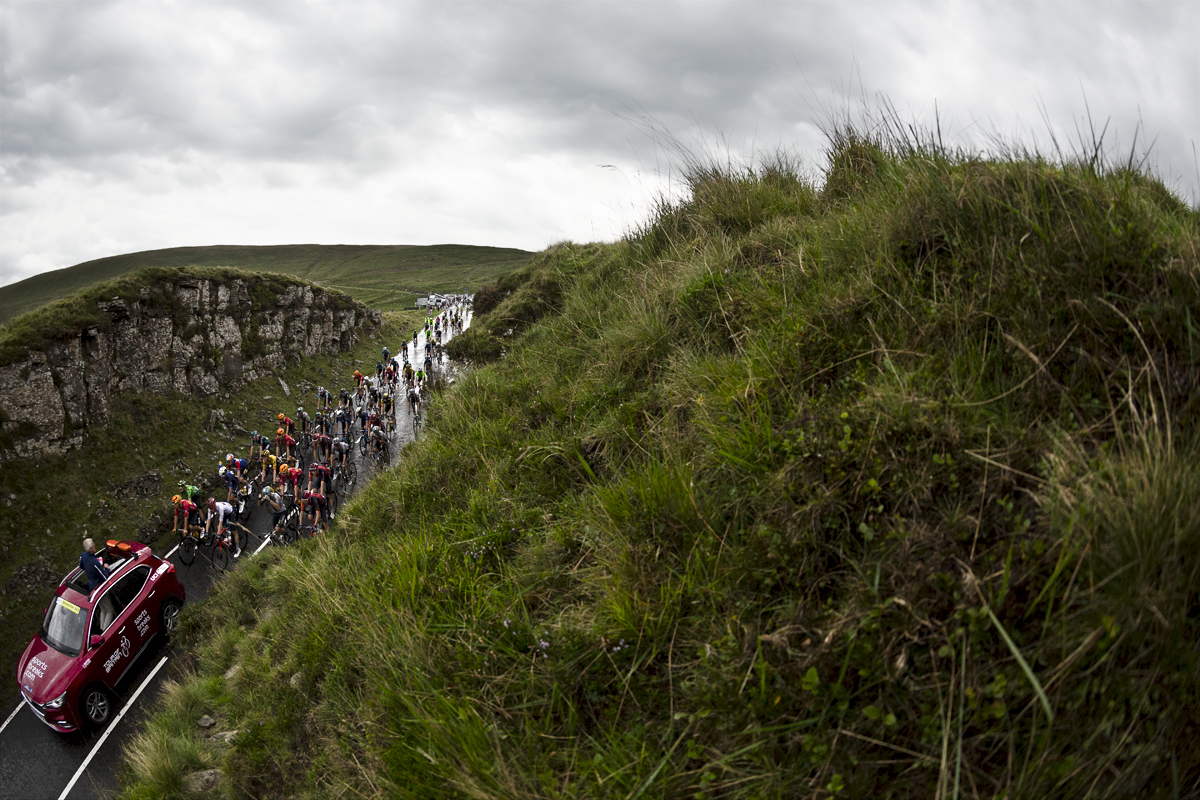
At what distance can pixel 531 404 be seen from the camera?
6.73 m

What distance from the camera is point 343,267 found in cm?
16788

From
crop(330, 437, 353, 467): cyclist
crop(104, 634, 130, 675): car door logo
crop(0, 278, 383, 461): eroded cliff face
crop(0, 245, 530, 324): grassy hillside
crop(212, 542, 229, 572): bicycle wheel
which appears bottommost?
crop(212, 542, 229, 572): bicycle wheel

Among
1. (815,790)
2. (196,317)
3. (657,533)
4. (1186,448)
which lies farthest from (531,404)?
(196,317)

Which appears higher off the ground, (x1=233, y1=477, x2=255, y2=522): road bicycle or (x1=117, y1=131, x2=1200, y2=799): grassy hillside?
(x1=117, y1=131, x2=1200, y2=799): grassy hillside

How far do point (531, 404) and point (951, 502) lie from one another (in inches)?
186

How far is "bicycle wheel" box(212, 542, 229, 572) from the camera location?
830 inches

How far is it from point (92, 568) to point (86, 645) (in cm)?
157

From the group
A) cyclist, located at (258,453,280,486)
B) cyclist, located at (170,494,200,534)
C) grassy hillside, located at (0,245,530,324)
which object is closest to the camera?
cyclist, located at (170,494,200,534)

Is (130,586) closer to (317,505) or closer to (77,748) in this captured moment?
(77,748)

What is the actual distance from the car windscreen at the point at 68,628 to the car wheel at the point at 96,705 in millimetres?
1004

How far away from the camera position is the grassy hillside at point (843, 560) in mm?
2127

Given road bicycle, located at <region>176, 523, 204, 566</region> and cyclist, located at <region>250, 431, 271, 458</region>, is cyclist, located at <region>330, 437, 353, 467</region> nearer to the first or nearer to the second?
road bicycle, located at <region>176, 523, 204, 566</region>

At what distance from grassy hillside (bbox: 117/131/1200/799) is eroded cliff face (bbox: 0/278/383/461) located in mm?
34876

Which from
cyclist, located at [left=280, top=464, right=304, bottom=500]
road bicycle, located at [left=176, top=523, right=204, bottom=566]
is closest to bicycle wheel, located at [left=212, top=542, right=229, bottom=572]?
road bicycle, located at [left=176, top=523, right=204, bottom=566]
